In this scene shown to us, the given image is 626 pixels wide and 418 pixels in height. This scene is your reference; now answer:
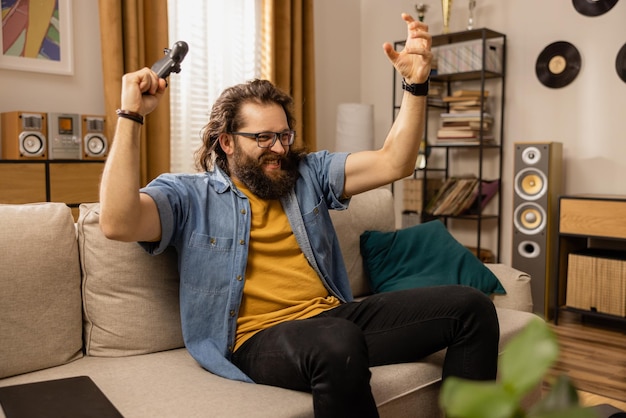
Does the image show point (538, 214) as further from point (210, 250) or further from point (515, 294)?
point (210, 250)

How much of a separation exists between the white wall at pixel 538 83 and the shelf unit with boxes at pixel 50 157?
2032 mm

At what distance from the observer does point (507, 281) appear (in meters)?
2.38


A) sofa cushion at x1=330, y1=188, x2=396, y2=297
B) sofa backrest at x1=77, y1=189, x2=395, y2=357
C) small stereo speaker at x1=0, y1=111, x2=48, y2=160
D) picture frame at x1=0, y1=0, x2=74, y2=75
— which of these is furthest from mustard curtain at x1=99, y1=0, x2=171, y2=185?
Result: sofa backrest at x1=77, y1=189, x2=395, y2=357

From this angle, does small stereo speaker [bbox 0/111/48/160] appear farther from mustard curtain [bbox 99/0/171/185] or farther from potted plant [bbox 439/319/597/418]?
potted plant [bbox 439/319/597/418]

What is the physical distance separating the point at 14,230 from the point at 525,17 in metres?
3.61

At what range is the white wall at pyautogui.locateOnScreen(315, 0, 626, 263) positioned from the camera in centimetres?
379

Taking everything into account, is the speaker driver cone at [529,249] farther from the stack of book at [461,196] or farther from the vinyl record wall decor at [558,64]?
the vinyl record wall decor at [558,64]

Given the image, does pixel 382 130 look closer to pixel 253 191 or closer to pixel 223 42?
pixel 223 42

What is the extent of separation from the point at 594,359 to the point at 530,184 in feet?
3.90

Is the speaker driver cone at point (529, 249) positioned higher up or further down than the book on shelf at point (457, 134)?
further down

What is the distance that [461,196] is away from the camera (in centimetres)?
425

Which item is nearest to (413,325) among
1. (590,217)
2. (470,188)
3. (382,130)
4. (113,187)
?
(113,187)

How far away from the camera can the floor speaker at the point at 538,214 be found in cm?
371

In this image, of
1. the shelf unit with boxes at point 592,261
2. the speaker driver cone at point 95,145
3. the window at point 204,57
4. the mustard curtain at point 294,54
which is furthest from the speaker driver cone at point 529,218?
the speaker driver cone at point 95,145
